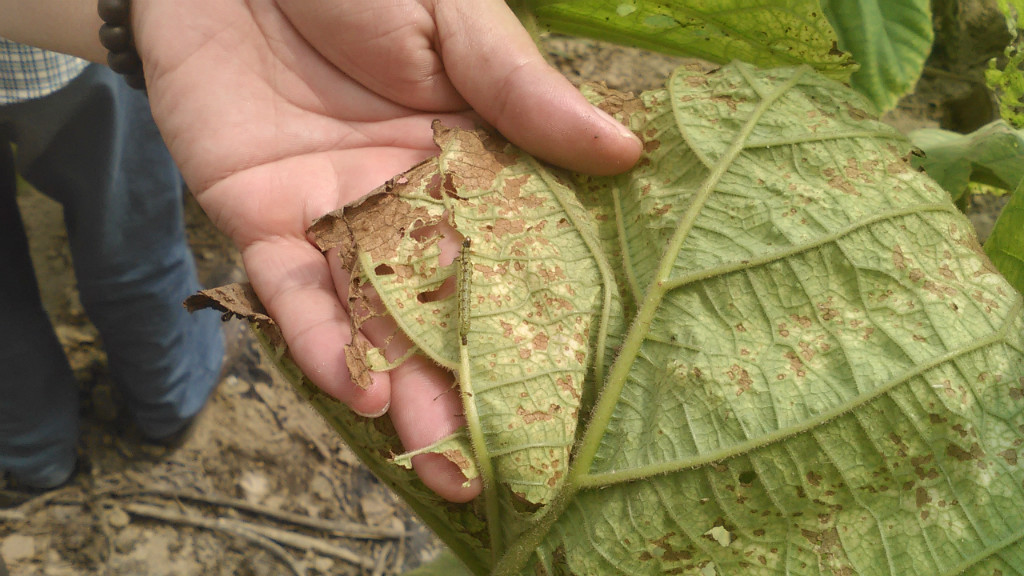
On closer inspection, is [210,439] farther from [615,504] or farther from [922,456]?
[922,456]

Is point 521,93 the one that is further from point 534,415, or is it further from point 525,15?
point 534,415

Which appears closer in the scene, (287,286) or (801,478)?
(801,478)

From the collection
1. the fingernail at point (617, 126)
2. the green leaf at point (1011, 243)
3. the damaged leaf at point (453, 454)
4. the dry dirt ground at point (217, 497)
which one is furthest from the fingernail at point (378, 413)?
the dry dirt ground at point (217, 497)

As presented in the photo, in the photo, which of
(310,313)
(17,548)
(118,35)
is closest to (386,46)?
(310,313)

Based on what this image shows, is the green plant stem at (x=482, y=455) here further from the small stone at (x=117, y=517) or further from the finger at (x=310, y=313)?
the small stone at (x=117, y=517)

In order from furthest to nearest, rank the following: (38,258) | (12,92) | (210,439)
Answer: (38,258)
(210,439)
(12,92)

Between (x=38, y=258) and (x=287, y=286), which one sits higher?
(x=287, y=286)

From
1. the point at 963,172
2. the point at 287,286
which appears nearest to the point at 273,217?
the point at 287,286
